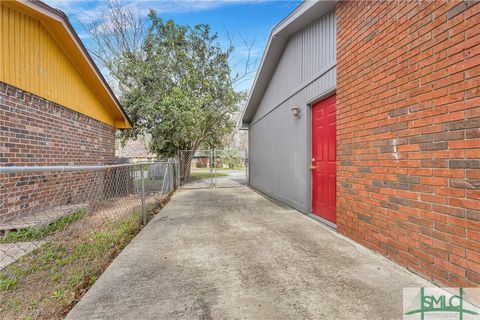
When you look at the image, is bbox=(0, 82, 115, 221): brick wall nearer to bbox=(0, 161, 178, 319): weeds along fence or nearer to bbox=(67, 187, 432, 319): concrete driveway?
bbox=(0, 161, 178, 319): weeds along fence

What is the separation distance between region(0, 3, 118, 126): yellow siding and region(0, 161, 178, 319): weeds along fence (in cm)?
172

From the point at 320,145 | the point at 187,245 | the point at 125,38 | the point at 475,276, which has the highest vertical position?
the point at 125,38

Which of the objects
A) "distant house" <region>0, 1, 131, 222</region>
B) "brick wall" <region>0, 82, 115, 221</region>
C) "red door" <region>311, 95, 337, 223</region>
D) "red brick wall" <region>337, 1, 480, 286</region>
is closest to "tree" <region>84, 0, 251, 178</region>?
"distant house" <region>0, 1, 131, 222</region>

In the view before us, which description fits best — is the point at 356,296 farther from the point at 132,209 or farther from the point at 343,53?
the point at 132,209

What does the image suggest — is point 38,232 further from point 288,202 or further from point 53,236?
point 288,202

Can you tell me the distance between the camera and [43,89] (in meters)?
5.11

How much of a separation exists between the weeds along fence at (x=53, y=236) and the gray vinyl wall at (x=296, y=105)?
3.60 meters

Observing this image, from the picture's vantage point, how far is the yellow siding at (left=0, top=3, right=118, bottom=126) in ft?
13.7

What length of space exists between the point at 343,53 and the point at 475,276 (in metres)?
3.33

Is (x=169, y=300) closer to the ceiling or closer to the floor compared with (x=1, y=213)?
closer to the floor

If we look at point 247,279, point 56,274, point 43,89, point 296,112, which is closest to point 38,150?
point 43,89

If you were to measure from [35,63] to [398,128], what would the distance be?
20.8 feet

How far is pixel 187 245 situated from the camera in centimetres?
371

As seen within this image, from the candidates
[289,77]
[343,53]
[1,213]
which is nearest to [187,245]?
[1,213]
